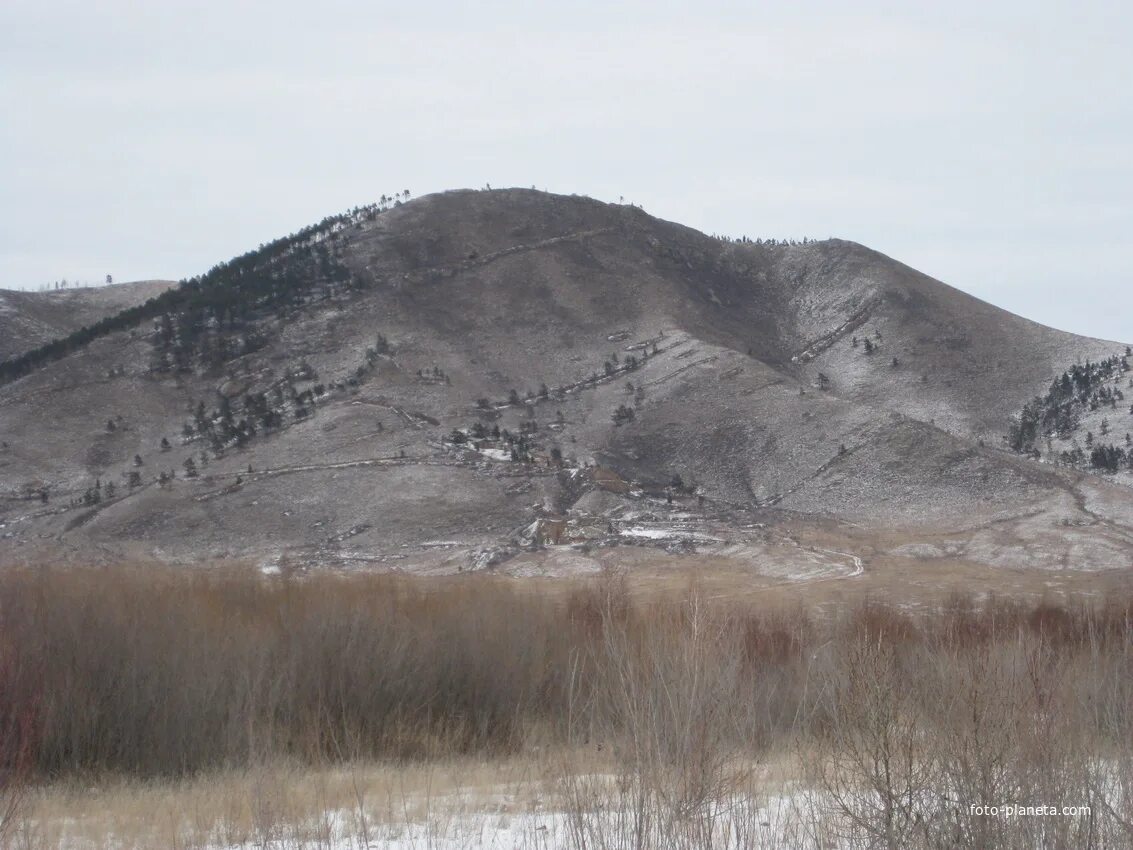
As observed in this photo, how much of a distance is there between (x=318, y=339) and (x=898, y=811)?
41971 millimetres

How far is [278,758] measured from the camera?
37.3 ft

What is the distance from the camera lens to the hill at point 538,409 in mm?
30406

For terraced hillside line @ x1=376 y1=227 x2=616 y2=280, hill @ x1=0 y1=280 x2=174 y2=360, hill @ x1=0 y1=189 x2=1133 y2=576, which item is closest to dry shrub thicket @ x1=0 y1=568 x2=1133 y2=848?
hill @ x1=0 y1=189 x2=1133 y2=576

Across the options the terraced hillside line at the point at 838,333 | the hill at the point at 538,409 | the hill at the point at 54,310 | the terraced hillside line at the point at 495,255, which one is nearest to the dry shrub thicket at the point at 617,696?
the hill at the point at 538,409

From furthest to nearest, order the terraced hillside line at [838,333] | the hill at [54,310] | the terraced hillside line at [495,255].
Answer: the hill at [54,310] → the terraced hillside line at [495,255] → the terraced hillside line at [838,333]

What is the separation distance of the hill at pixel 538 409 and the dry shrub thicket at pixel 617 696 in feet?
30.3

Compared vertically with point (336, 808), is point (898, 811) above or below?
above

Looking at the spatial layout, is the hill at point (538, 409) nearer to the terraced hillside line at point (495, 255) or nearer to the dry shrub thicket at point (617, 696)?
the terraced hillside line at point (495, 255)

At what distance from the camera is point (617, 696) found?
828 cm

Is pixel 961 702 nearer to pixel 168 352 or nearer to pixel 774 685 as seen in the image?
pixel 774 685

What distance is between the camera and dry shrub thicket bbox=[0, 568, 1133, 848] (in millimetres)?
6789

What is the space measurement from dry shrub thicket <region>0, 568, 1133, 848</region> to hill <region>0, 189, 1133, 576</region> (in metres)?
9.23

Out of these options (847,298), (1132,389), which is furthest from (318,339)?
(1132,389)

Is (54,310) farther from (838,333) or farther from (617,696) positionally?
(617,696)
